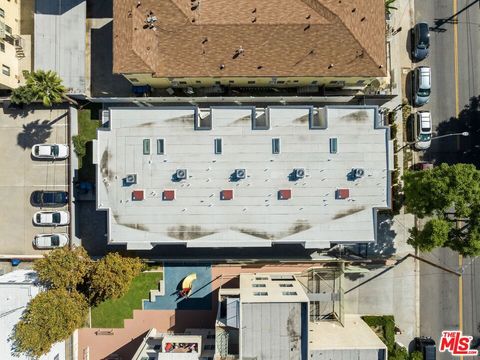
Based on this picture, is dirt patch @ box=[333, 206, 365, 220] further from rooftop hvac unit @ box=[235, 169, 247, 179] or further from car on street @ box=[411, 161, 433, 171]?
car on street @ box=[411, 161, 433, 171]

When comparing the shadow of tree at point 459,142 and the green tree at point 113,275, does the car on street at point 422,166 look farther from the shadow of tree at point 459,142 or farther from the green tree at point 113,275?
the green tree at point 113,275

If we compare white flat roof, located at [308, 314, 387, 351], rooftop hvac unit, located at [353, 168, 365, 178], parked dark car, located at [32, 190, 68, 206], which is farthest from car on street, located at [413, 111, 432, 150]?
parked dark car, located at [32, 190, 68, 206]

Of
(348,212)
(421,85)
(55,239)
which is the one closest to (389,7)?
(421,85)

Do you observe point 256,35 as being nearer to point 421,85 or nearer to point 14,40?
point 421,85

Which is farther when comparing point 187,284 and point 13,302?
point 187,284

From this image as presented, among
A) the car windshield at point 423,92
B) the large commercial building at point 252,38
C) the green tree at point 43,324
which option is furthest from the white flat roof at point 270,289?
the car windshield at point 423,92
